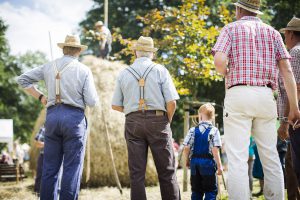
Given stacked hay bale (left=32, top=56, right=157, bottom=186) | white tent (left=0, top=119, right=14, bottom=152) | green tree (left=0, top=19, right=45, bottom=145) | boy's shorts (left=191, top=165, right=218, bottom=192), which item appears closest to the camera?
boy's shorts (left=191, top=165, right=218, bottom=192)

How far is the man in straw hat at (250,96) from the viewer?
3.80 metres

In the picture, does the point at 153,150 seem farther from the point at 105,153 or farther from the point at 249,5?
the point at 105,153

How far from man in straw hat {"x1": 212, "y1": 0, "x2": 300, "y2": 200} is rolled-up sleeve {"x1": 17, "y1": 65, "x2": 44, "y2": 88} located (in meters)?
2.31

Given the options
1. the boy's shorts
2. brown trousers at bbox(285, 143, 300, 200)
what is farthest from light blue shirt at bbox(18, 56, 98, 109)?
brown trousers at bbox(285, 143, 300, 200)

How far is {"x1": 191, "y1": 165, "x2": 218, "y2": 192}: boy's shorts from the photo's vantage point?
5484 millimetres

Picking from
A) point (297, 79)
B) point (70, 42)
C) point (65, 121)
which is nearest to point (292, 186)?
point (297, 79)

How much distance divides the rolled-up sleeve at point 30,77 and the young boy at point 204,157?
2073 mm

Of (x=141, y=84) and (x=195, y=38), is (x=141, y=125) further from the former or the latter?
(x=195, y=38)

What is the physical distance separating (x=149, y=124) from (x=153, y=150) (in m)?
0.30

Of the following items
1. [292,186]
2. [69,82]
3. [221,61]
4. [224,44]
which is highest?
[224,44]

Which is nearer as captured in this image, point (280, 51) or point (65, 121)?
point (280, 51)

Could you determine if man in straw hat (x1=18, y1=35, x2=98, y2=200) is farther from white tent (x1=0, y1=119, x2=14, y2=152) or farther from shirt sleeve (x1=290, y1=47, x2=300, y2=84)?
white tent (x1=0, y1=119, x2=14, y2=152)

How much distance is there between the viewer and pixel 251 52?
3.90 meters

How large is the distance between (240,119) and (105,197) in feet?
16.2
